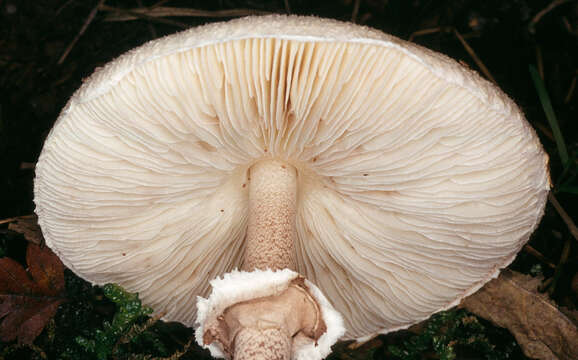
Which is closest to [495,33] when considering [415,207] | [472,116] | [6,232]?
[415,207]

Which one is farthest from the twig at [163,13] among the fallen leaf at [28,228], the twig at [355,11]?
the fallen leaf at [28,228]

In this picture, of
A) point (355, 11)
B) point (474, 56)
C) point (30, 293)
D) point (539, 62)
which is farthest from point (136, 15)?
point (539, 62)

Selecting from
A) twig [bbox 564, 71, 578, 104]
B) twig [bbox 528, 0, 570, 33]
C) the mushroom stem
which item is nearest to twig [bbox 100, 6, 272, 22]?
the mushroom stem

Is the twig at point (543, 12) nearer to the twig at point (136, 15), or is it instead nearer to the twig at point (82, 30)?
the twig at point (136, 15)

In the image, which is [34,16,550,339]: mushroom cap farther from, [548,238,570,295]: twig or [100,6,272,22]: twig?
[100,6,272,22]: twig

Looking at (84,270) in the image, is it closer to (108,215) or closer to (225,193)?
(108,215)

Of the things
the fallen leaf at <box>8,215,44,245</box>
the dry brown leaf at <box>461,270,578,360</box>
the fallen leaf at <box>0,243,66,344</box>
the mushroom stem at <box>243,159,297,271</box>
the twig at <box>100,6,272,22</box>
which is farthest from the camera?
the twig at <box>100,6,272,22</box>
